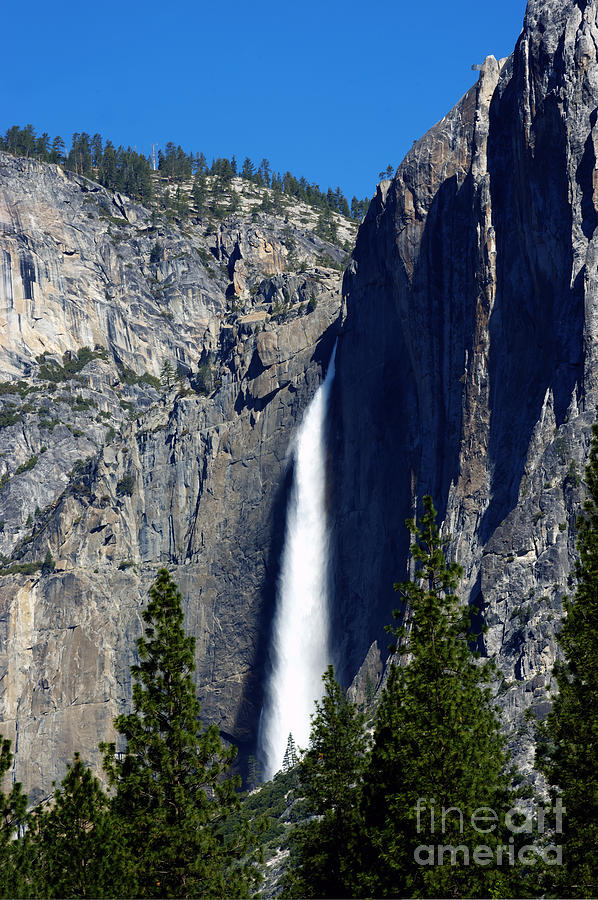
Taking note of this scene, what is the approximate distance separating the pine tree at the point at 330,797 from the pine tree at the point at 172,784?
24.4 feet

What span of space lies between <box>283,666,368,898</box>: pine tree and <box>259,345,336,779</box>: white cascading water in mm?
60069

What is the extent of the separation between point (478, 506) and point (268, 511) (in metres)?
35.0

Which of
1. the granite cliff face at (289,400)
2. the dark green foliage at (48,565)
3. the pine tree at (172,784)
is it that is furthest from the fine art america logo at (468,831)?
the dark green foliage at (48,565)

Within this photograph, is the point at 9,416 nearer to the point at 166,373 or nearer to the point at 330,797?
the point at 166,373

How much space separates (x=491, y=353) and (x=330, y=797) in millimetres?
49798

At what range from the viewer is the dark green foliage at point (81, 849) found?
123ft

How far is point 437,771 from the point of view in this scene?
124ft

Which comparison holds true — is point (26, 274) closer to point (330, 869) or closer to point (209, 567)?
point (209, 567)

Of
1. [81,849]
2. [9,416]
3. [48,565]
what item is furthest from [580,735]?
[9,416]

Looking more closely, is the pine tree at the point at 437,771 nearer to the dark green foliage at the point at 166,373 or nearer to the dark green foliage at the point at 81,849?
the dark green foliage at the point at 81,849

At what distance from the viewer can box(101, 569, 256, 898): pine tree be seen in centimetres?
3784

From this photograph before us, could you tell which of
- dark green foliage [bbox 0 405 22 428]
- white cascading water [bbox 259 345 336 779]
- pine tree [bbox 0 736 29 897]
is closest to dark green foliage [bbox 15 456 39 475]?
dark green foliage [bbox 0 405 22 428]

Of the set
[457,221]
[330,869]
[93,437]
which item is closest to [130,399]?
[93,437]

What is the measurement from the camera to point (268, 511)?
122 meters
